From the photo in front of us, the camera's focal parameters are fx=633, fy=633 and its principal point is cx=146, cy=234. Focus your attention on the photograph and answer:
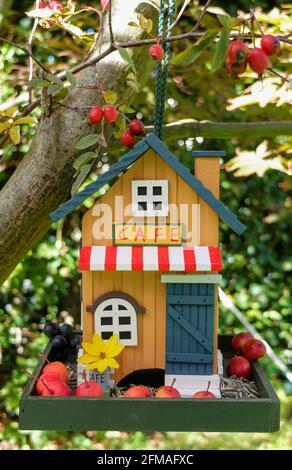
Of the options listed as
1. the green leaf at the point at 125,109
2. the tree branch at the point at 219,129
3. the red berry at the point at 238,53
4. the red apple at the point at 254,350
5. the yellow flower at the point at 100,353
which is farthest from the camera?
the tree branch at the point at 219,129

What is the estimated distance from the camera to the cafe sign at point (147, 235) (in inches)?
48.7

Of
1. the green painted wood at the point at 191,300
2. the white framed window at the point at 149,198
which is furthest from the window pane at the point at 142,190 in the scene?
the green painted wood at the point at 191,300

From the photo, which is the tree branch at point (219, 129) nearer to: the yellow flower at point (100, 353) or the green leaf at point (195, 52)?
the green leaf at point (195, 52)

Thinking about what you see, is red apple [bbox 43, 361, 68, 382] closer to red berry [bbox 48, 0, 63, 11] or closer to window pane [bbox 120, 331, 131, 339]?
window pane [bbox 120, 331, 131, 339]

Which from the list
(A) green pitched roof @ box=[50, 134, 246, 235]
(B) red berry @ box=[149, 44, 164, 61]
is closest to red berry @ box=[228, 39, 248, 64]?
(B) red berry @ box=[149, 44, 164, 61]

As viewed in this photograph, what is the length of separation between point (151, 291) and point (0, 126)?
0.45 metres

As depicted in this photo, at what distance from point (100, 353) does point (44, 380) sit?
0.11 metres

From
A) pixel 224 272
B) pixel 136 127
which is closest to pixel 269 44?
pixel 136 127

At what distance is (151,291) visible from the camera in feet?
4.18

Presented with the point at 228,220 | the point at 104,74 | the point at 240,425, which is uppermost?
the point at 104,74

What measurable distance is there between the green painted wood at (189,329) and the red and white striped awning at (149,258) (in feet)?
0.36
